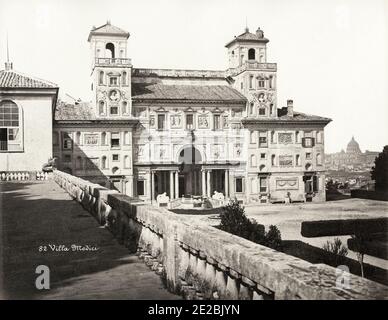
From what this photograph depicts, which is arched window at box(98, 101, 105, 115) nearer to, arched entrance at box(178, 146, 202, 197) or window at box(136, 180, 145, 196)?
window at box(136, 180, 145, 196)

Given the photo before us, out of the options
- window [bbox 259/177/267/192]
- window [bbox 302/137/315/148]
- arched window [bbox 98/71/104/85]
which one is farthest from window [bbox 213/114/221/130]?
arched window [bbox 98/71/104/85]

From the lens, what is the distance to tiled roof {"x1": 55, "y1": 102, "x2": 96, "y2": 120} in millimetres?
47375

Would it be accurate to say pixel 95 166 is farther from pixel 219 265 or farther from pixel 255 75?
pixel 219 265

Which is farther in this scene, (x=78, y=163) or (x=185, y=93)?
(x=185, y=93)

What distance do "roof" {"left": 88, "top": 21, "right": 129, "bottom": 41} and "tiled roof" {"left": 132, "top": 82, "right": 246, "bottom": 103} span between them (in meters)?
5.22

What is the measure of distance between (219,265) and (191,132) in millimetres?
44811

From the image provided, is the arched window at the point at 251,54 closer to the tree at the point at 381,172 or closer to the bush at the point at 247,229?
the tree at the point at 381,172

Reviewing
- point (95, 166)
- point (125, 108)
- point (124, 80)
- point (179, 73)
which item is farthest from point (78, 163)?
point (179, 73)

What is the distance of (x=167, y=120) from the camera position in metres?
49.5

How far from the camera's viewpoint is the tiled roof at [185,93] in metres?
49.5

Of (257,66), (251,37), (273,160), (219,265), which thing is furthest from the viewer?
(251,37)

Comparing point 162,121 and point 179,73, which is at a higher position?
point 179,73

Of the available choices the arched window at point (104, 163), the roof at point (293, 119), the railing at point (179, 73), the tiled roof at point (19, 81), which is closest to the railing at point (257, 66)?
the railing at point (179, 73)

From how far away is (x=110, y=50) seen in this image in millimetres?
50469
